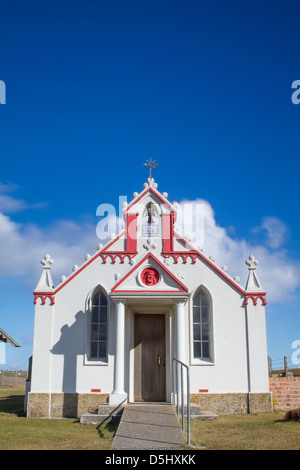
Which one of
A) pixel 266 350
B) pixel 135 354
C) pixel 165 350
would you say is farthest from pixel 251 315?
pixel 135 354

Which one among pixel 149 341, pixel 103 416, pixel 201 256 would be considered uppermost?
pixel 201 256

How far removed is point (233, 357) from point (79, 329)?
5.33m

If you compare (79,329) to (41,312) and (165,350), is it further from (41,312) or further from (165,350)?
(165,350)

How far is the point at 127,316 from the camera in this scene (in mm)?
16047

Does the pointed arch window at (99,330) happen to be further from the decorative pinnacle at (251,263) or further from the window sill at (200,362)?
the decorative pinnacle at (251,263)

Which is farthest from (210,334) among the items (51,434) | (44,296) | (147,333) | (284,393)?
(51,434)

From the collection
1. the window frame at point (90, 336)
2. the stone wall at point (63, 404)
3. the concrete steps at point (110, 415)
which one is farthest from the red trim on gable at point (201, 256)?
the stone wall at point (63, 404)

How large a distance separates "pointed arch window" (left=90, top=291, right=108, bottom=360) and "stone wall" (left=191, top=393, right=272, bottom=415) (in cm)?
342

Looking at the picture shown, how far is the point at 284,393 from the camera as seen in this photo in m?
16.5

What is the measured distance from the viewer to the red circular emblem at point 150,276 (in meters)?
15.3

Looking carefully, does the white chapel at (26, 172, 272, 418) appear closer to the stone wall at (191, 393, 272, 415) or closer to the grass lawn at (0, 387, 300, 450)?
the stone wall at (191, 393, 272, 415)

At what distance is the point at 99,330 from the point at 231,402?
16.4 feet

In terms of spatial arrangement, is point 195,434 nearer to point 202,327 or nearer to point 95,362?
point 202,327
